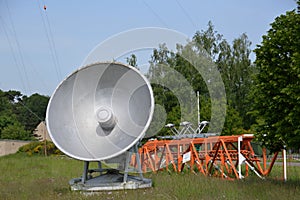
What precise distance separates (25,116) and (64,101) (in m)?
88.8

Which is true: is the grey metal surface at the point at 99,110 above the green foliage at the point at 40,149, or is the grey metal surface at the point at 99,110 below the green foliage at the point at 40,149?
above

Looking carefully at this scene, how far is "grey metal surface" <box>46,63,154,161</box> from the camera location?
1100 centimetres

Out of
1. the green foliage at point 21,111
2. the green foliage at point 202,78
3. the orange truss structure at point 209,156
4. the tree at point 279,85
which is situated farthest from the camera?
the green foliage at point 21,111

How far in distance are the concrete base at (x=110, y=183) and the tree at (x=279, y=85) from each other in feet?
10.6

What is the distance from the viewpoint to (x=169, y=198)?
942 centimetres

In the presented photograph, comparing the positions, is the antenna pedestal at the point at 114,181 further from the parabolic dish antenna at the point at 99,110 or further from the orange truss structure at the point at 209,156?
the orange truss structure at the point at 209,156

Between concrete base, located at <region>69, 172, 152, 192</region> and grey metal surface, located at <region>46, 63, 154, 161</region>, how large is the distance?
0.99m

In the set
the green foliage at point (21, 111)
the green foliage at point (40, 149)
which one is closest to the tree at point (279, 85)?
the green foliage at point (40, 149)

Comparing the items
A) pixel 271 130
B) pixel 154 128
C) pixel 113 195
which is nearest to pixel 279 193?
pixel 271 130

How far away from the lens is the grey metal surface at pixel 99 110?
36.1ft

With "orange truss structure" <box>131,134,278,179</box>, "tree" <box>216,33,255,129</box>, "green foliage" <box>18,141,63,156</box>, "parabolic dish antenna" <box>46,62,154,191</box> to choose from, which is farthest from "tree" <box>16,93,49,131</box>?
"parabolic dish antenna" <box>46,62,154,191</box>

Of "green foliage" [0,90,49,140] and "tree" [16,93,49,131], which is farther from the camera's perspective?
"tree" [16,93,49,131]

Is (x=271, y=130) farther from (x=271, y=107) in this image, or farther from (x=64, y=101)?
(x=64, y=101)

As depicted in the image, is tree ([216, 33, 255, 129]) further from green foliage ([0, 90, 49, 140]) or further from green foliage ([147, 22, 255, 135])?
green foliage ([0, 90, 49, 140])
